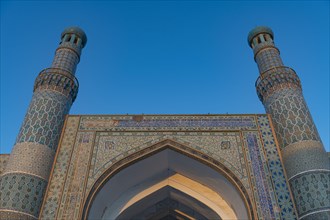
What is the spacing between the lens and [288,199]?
5.04m

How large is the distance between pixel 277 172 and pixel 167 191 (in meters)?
2.51

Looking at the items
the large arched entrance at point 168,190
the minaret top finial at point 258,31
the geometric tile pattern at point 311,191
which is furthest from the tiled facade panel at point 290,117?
the minaret top finial at point 258,31

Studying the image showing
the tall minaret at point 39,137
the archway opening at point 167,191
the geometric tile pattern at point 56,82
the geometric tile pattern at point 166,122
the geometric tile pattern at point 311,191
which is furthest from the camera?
the geometric tile pattern at point 56,82

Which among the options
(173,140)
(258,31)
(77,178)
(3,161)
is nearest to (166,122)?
(173,140)

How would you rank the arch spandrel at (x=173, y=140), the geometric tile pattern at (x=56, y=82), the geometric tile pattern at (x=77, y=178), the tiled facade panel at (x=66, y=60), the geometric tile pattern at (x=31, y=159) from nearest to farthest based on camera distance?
1. the geometric tile pattern at (x=77, y=178)
2. the geometric tile pattern at (x=31, y=159)
3. the arch spandrel at (x=173, y=140)
4. the geometric tile pattern at (x=56, y=82)
5. the tiled facade panel at (x=66, y=60)

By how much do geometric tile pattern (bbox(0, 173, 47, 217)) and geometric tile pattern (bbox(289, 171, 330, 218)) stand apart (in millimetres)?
3895

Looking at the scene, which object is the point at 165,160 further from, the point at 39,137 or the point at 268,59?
the point at 268,59

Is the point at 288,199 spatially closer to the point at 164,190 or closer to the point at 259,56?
the point at 164,190

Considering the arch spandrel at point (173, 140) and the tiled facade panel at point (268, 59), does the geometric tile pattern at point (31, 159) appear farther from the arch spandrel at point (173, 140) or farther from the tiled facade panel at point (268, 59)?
the tiled facade panel at point (268, 59)

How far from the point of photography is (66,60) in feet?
22.9

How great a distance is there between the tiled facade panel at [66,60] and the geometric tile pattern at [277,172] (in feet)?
13.1

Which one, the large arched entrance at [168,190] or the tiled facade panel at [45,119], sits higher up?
the tiled facade panel at [45,119]

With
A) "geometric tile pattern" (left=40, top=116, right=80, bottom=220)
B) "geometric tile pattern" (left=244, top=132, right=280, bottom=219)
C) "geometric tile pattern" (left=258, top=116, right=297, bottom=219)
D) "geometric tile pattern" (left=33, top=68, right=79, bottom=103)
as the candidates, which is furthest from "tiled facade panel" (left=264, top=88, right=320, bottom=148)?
"geometric tile pattern" (left=33, top=68, right=79, bottom=103)

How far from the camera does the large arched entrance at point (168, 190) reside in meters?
5.57
